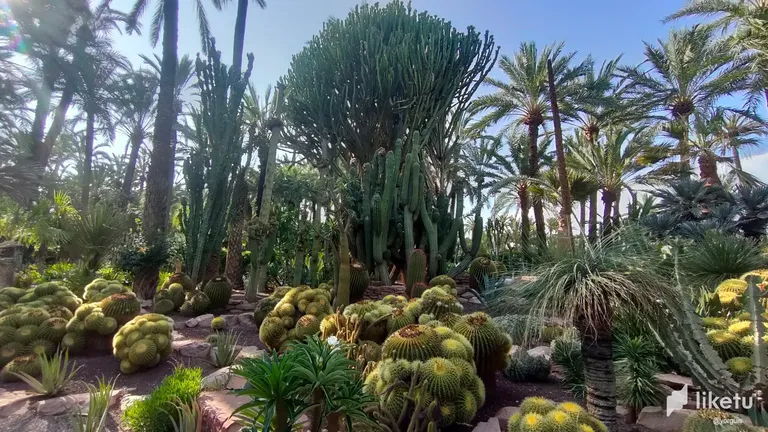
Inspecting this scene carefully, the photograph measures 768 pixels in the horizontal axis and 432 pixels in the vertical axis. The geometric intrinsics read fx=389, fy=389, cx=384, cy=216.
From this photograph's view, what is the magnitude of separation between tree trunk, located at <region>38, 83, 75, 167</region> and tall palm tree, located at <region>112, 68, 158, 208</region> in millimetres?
1865

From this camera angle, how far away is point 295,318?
4488mm

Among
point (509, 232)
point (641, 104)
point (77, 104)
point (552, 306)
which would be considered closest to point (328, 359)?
point (552, 306)

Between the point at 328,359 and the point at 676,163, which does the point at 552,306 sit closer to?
the point at 328,359

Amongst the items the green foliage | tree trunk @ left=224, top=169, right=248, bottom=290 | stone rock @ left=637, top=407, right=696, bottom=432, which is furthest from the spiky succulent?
stone rock @ left=637, top=407, right=696, bottom=432

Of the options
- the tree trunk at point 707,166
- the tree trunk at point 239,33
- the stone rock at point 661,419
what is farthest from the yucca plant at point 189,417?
the tree trunk at point 707,166

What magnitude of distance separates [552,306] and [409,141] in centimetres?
846

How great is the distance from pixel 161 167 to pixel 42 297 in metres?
4.93

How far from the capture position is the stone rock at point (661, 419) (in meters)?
2.43

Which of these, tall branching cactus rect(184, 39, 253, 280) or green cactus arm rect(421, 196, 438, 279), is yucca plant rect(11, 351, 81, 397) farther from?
green cactus arm rect(421, 196, 438, 279)

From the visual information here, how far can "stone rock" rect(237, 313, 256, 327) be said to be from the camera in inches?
231

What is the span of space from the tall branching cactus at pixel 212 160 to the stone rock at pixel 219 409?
5.05m

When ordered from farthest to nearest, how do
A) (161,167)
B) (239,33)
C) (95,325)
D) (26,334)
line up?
(239,33) → (161,167) → (95,325) → (26,334)

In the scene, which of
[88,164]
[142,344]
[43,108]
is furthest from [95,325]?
[88,164]

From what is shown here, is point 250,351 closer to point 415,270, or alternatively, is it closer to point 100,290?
point 100,290
